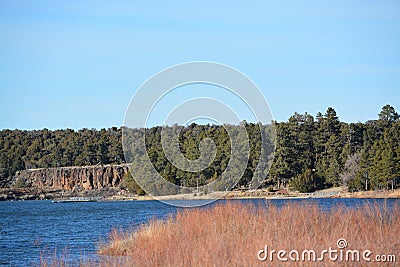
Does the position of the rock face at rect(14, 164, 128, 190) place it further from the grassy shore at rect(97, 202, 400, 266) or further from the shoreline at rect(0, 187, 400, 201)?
the grassy shore at rect(97, 202, 400, 266)

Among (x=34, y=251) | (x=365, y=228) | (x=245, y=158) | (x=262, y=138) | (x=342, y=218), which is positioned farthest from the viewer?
(x=262, y=138)

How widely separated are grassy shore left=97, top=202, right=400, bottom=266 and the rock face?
381 feet

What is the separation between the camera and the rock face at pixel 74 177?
14316 centimetres

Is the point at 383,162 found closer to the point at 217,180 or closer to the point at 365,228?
the point at 217,180

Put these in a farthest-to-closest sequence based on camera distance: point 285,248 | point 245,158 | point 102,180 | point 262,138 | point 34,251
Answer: point 102,180 → point 262,138 → point 245,158 → point 34,251 → point 285,248

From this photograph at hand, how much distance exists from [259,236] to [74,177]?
13717 centimetres

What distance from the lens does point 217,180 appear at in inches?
3504

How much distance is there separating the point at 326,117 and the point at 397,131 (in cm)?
1513

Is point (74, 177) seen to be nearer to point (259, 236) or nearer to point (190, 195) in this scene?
point (190, 195)

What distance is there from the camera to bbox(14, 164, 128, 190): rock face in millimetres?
143163

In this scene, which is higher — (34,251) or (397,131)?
(397,131)

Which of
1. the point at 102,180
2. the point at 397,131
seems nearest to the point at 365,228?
the point at 397,131

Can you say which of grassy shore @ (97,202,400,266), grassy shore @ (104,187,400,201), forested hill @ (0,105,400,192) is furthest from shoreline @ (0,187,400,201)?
grassy shore @ (97,202,400,266)

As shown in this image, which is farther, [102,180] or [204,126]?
[102,180]
